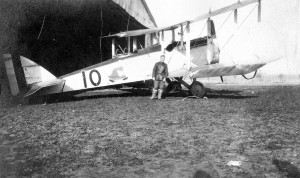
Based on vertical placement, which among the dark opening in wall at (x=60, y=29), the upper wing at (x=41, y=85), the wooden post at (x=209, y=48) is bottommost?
the upper wing at (x=41, y=85)

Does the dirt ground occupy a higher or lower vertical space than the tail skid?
lower

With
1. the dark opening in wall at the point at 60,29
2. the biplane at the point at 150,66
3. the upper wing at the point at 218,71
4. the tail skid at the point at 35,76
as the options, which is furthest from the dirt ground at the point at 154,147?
the dark opening in wall at the point at 60,29

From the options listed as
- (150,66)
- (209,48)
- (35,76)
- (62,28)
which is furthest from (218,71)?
(62,28)

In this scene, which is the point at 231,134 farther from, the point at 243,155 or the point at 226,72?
the point at 226,72

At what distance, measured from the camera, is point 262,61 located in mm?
8680

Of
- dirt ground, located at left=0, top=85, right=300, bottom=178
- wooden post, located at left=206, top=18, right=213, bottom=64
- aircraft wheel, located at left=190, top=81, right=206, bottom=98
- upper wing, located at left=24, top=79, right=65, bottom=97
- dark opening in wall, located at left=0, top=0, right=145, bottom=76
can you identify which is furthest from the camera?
dark opening in wall, located at left=0, top=0, right=145, bottom=76

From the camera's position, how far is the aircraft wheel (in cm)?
970

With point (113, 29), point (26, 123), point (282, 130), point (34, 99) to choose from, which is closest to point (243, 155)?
point (282, 130)

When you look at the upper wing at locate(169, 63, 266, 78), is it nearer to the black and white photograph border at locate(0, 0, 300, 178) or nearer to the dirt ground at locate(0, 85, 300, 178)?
the black and white photograph border at locate(0, 0, 300, 178)

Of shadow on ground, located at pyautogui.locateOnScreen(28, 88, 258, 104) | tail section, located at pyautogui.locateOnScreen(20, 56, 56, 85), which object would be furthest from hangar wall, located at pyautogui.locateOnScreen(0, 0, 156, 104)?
shadow on ground, located at pyautogui.locateOnScreen(28, 88, 258, 104)

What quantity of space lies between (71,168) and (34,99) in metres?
8.21

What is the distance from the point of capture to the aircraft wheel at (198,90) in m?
9.70

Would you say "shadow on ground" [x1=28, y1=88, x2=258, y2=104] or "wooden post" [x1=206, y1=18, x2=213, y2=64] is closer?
"shadow on ground" [x1=28, y1=88, x2=258, y2=104]

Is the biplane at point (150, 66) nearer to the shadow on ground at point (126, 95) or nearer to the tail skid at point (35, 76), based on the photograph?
the tail skid at point (35, 76)
